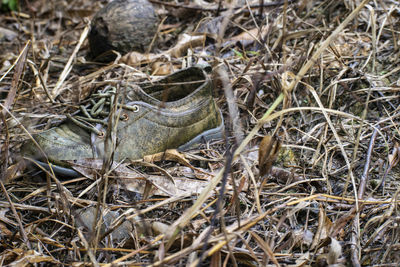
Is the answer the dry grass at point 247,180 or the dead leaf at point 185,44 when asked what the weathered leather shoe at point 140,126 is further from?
the dead leaf at point 185,44

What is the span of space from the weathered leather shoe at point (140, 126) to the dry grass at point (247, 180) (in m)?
0.10

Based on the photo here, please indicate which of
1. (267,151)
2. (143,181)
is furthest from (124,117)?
(267,151)

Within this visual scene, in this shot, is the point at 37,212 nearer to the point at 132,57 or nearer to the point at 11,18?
the point at 132,57

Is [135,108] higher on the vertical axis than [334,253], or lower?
higher

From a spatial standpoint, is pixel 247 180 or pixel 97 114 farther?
pixel 97 114

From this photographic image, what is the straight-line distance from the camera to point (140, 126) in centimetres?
248

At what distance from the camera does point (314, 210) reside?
2.01 metres

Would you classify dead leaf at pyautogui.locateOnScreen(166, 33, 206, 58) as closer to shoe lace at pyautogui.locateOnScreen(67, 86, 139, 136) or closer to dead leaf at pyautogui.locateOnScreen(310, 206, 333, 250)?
shoe lace at pyautogui.locateOnScreen(67, 86, 139, 136)

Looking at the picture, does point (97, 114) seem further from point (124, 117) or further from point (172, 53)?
point (172, 53)

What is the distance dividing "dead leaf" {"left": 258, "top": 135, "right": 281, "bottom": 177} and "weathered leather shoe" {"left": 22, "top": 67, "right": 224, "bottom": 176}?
94 centimetres

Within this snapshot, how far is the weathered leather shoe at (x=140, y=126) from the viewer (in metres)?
2.33

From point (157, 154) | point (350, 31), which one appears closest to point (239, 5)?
point (350, 31)

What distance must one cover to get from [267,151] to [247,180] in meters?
0.64

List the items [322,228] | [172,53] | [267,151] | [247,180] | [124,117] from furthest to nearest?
[172,53] → [124,117] → [247,180] → [322,228] → [267,151]
